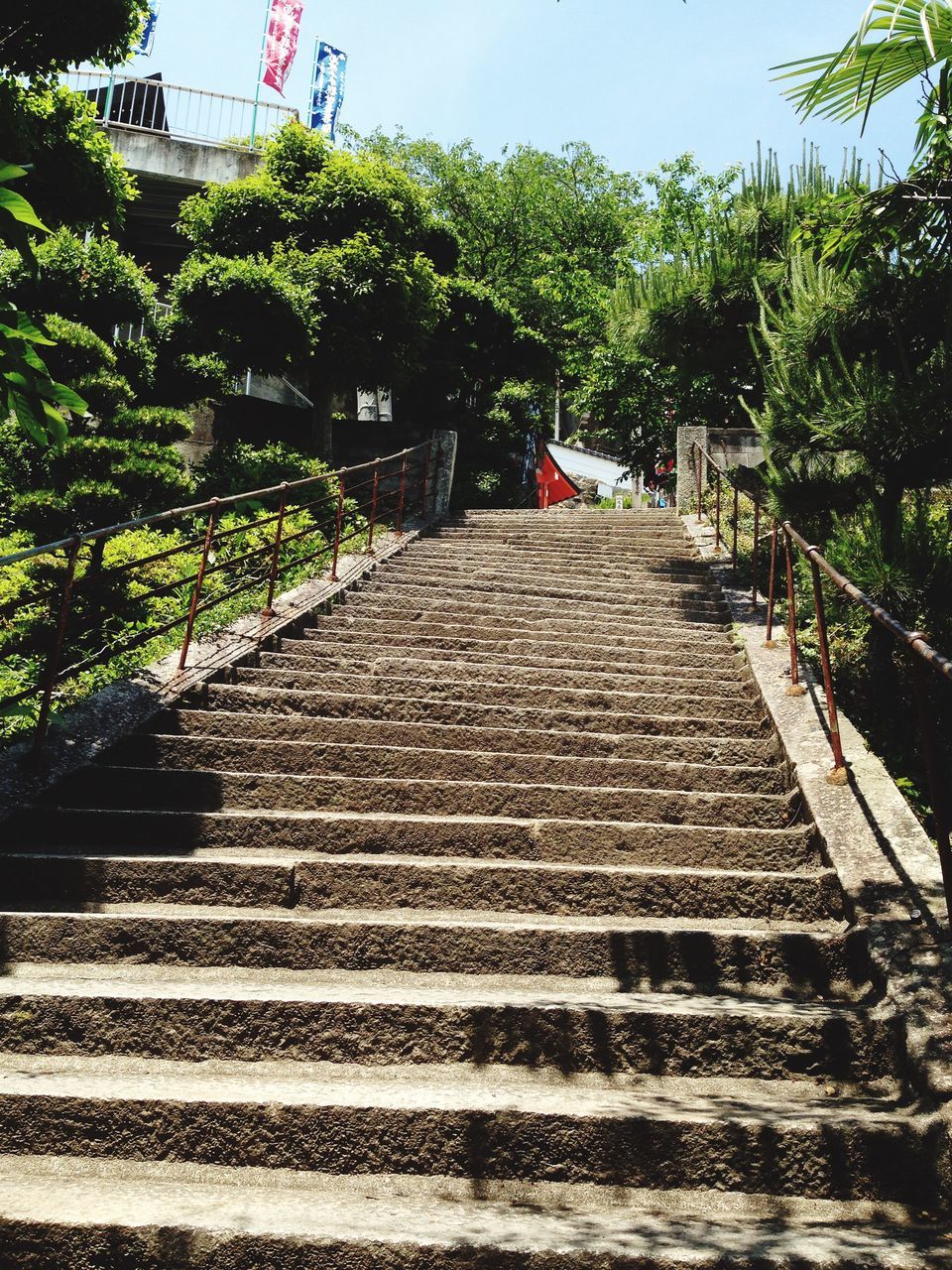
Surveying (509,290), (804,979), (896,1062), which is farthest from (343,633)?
(509,290)

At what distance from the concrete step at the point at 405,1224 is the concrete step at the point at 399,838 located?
5.34 ft

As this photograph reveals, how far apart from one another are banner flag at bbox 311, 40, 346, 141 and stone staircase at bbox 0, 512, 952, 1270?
1890 cm

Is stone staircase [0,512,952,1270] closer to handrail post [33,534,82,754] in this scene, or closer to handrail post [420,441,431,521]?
handrail post [33,534,82,754]

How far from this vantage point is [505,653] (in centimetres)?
676

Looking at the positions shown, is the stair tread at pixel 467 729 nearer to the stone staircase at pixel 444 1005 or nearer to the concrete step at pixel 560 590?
the stone staircase at pixel 444 1005

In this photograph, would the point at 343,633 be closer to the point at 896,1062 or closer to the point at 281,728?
the point at 281,728

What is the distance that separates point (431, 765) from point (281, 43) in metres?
19.3

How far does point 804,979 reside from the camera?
3.24 m

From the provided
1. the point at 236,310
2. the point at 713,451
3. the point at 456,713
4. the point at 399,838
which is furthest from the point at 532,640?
the point at 236,310

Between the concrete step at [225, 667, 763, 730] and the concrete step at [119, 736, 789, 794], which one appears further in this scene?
the concrete step at [225, 667, 763, 730]

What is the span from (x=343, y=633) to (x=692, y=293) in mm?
8165

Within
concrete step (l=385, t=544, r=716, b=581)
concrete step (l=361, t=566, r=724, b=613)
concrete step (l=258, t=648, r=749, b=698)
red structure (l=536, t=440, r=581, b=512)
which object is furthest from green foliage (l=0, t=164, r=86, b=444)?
red structure (l=536, t=440, r=581, b=512)

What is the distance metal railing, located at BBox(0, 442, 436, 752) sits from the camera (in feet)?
14.5

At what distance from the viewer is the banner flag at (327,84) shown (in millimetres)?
20000
